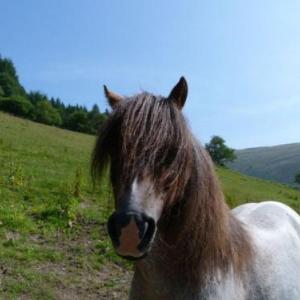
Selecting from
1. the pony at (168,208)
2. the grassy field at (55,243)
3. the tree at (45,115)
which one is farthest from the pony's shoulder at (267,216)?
the tree at (45,115)

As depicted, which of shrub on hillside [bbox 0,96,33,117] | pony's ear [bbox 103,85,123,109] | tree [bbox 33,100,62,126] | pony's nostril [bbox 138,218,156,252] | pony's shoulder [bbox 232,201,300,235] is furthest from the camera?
tree [bbox 33,100,62,126]

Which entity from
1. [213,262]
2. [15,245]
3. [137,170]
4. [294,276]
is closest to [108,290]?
[15,245]

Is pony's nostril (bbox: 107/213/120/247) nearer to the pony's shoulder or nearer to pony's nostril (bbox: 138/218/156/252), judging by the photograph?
pony's nostril (bbox: 138/218/156/252)

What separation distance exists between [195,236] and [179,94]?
85cm

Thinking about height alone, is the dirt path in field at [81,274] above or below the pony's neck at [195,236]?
below

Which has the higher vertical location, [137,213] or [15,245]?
[137,213]

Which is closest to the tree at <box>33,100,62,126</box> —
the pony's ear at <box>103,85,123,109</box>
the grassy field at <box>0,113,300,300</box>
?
the grassy field at <box>0,113,300,300</box>

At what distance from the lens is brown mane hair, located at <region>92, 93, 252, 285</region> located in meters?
2.53

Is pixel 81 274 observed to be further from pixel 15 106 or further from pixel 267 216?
pixel 15 106

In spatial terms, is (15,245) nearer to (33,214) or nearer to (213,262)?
(33,214)

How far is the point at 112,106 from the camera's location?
3.00 m

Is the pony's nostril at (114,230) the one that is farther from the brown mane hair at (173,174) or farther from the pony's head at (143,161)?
the brown mane hair at (173,174)

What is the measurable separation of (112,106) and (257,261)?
1469 mm

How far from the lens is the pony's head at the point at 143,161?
227 cm
